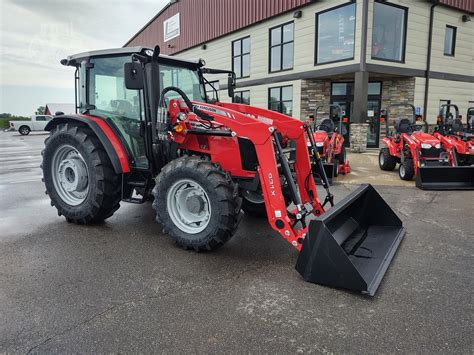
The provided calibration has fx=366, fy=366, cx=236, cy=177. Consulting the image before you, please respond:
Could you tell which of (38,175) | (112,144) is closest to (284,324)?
(112,144)

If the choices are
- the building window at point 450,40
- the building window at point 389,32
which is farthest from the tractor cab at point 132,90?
the building window at point 450,40

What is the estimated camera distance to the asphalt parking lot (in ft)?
8.23

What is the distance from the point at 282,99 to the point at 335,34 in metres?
3.68

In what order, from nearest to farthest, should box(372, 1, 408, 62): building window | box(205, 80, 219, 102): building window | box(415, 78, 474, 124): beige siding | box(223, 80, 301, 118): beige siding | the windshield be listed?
the windshield
box(205, 80, 219, 102): building window
box(372, 1, 408, 62): building window
box(415, 78, 474, 124): beige siding
box(223, 80, 301, 118): beige siding

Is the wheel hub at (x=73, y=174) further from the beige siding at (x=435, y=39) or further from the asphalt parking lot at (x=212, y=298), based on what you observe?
the beige siding at (x=435, y=39)

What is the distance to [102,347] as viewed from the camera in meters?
2.45

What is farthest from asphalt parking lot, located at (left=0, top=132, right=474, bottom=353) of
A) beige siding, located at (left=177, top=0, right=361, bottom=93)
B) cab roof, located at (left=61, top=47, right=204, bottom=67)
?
beige siding, located at (left=177, top=0, right=361, bottom=93)

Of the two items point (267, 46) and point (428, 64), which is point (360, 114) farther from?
point (267, 46)

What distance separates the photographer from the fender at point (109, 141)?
464 cm

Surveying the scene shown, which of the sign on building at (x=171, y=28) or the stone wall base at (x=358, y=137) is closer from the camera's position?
the stone wall base at (x=358, y=137)

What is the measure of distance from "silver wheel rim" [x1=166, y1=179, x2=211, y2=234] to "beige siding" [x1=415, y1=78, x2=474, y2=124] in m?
12.6

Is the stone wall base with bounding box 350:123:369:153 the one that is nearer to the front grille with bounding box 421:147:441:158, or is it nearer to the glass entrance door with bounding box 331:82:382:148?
the glass entrance door with bounding box 331:82:382:148

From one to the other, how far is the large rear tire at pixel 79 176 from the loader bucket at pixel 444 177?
619 cm

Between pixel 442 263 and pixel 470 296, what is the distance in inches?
29.4
